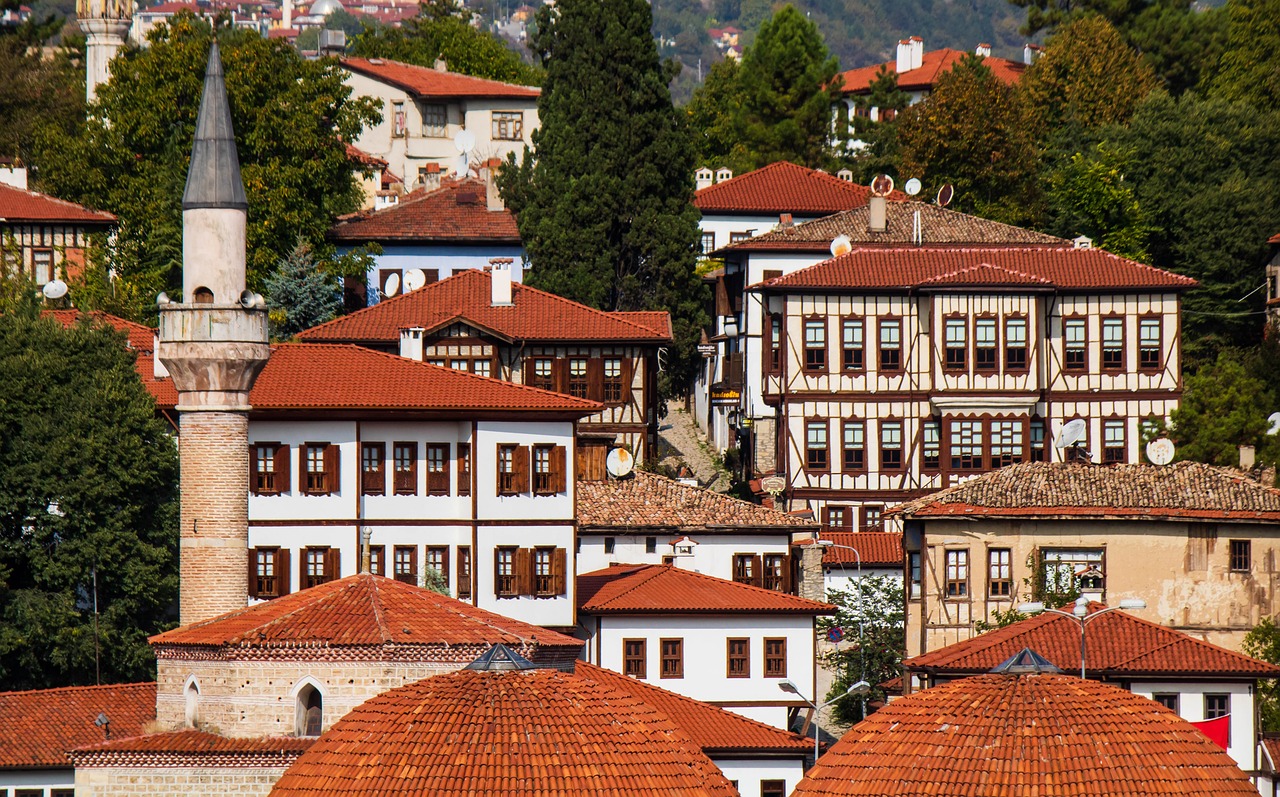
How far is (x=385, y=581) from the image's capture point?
4681cm

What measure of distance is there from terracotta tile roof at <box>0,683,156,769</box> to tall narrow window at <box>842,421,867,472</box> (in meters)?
25.5

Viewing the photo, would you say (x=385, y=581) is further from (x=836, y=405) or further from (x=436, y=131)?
(x=436, y=131)

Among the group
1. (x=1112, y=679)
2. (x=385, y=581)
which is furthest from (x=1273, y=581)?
(x=385, y=581)

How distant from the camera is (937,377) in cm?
7138

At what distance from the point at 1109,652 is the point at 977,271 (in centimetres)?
1993

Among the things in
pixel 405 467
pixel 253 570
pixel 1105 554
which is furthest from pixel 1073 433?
pixel 253 570

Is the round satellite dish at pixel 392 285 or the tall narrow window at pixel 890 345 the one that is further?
the round satellite dish at pixel 392 285

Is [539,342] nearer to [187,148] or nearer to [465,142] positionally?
[187,148]

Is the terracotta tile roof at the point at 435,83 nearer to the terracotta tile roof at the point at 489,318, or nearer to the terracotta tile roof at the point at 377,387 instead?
the terracotta tile roof at the point at 489,318

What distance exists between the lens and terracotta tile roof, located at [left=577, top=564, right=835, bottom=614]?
59.8m

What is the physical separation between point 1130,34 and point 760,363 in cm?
2951

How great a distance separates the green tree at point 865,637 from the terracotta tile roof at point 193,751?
19878mm

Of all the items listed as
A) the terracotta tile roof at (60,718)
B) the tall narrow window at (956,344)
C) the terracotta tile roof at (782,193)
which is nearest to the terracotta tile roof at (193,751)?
the terracotta tile roof at (60,718)

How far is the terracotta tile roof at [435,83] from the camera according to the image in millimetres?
99812
